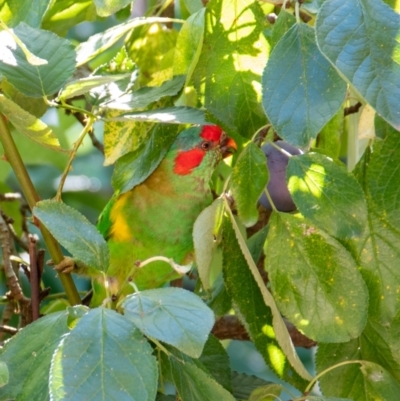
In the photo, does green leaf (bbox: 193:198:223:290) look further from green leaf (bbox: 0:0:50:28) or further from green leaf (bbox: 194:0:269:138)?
green leaf (bbox: 0:0:50:28)

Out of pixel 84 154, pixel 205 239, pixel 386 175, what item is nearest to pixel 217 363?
pixel 205 239

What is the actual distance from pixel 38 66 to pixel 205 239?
0.91 ft

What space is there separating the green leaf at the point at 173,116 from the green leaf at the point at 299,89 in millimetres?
94

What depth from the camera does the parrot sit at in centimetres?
131

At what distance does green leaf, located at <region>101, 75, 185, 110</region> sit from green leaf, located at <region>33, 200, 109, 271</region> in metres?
0.14

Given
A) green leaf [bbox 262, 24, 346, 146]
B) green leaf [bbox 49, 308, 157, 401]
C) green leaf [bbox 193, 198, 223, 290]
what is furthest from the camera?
green leaf [bbox 193, 198, 223, 290]

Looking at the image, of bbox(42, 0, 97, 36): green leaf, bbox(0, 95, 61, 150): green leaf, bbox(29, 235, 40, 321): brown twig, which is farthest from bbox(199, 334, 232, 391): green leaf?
bbox(42, 0, 97, 36): green leaf

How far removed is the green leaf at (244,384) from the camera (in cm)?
106

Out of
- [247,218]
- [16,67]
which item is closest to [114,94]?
[16,67]

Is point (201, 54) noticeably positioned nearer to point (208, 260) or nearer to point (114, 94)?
point (114, 94)

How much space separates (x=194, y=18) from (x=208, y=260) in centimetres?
29

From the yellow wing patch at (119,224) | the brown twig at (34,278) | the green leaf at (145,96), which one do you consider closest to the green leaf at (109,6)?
the green leaf at (145,96)

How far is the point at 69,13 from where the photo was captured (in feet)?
3.95

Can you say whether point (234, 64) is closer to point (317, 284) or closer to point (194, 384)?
→ point (317, 284)
